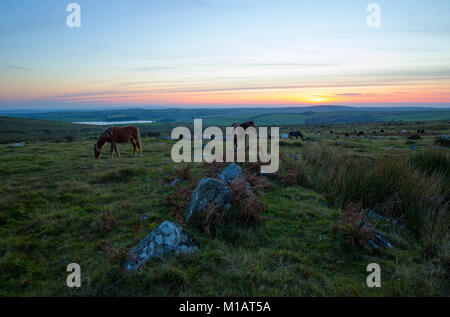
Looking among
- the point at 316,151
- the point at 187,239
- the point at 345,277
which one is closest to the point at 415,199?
the point at 345,277

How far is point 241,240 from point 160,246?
5.37ft

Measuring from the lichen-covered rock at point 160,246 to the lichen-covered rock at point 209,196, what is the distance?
826 millimetres

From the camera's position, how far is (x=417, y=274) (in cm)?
364

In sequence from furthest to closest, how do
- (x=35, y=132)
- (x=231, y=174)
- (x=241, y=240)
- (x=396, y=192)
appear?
(x=35, y=132)
(x=231, y=174)
(x=396, y=192)
(x=241, y=240)

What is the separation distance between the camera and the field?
3473 millimetres

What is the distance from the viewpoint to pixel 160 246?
3994mm

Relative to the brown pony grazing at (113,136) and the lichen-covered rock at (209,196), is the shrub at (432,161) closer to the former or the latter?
the lichen-covered rock at (209,196)

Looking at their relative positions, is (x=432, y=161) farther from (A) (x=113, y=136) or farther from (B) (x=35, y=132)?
(B) (x=35, y=132)

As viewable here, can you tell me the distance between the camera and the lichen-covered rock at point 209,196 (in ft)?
16.7

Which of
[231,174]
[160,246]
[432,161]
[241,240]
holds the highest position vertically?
[432,161]

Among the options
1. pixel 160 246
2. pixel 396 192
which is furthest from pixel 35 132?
pixel 396 192

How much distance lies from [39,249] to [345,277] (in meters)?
5.67

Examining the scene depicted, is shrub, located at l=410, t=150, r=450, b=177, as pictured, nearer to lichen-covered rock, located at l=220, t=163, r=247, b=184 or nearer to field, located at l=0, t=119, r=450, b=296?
field, located at l=0, t=119, r=450, b=296

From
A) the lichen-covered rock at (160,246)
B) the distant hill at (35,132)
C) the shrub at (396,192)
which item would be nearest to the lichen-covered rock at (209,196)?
the lichen-covered rock at (160,246)
